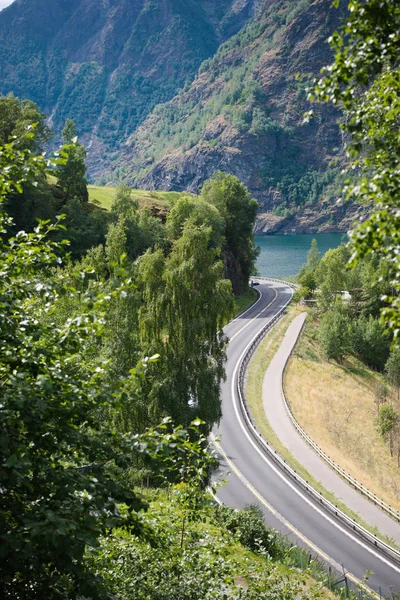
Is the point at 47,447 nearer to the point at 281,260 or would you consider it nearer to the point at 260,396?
the point at 260,396

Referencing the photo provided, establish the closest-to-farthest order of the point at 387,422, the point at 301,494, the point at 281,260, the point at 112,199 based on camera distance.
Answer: the point at 301,494
the point at 387,422
the point at 112,199
the point at 281,260

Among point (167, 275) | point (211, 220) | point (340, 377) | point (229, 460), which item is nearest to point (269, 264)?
point (211, 220)

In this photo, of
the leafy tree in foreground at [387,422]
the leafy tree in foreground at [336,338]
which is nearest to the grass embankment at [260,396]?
the leafy tree in foreground at [336,338]

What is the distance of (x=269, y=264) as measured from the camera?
142375mm

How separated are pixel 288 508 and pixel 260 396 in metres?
17.9

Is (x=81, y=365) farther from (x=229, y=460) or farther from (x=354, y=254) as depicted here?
(x=229, y=460)

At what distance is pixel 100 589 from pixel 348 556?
76.4 feet

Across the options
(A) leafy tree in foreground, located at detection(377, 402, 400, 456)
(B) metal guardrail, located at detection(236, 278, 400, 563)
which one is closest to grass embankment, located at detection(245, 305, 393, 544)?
(B) metal guardrail, located at detection(236, 278, 400, 563)

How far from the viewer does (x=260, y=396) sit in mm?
48188

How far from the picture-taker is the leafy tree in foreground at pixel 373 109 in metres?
6.29

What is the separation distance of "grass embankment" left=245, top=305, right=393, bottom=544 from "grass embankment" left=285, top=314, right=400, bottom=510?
166 centimetres

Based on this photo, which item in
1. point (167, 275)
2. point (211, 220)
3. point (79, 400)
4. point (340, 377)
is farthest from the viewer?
point (211, 220)

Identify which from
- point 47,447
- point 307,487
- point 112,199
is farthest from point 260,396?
point 112,199

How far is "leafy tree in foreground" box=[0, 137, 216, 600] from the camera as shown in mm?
6434
